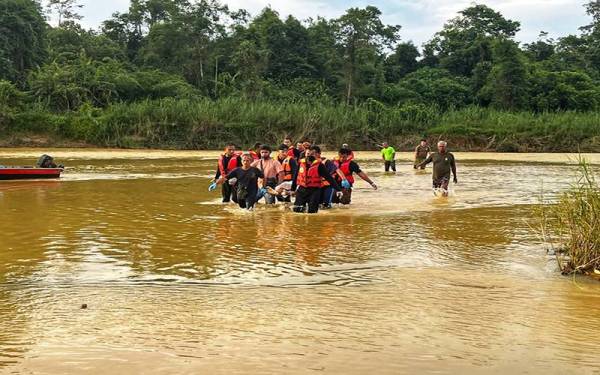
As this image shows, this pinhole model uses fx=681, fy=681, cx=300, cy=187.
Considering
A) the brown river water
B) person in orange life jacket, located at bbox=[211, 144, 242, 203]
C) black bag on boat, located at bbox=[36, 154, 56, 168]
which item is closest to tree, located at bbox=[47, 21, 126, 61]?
black bag on boat, located at bbox=[36, 154, 56, 168]

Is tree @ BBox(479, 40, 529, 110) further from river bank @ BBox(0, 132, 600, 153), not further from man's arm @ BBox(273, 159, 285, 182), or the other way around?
man's arm @ BBox(273, 159, 285, 182)

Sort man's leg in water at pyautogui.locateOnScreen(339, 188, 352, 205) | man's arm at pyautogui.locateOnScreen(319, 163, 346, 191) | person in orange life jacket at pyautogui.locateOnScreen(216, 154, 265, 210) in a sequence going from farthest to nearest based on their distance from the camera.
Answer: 1. man's leg in water at pyautogui.locateOnScreen(339, 188, 352, 205)
2. person in orange life jacket at pyautogui.locateOnScreen(216, 154, 265, 210)
3. man's arm at pyautogui.locateOnScreen(319, 163, 346, 191)

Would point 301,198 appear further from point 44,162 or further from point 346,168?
point 44,162

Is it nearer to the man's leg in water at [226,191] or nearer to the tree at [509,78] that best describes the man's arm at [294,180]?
the man's leg in water at [226,191]

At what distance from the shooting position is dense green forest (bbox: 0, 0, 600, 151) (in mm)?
43406

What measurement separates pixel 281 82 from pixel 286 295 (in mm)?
51625

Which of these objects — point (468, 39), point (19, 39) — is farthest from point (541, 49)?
point (19, 39)

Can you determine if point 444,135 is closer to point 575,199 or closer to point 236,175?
point 236,175

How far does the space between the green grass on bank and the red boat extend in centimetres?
2335

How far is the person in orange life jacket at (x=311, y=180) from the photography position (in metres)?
12.7

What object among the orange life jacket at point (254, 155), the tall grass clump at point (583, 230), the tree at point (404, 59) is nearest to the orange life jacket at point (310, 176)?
the orange life jacket at point (254, 155)

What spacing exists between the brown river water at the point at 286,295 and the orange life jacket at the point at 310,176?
25.1 inches

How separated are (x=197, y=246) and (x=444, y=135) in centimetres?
3782

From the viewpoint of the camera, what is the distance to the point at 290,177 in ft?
46.0
